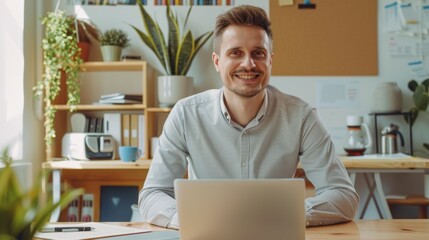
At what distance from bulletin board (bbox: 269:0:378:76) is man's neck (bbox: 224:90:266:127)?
203cm

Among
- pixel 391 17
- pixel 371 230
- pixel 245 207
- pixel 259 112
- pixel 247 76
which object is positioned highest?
pixel 391 17

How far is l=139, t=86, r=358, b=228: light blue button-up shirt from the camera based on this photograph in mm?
1894

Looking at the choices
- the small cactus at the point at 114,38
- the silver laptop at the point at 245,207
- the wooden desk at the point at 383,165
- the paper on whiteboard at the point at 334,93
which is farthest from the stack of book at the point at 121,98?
the silver laptop at the point at 245,207

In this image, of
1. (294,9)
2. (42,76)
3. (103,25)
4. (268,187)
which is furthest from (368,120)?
(268,187)

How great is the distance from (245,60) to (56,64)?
1992 millimetres

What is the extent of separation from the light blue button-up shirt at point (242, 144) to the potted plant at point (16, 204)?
1.31 m

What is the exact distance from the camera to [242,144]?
196 cm

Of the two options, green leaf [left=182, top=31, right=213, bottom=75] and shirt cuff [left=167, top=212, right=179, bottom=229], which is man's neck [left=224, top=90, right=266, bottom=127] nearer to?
shirt cuff [left=167, top=212, right=179, bottom=229]

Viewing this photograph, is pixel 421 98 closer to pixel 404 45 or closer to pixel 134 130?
pixel 404 45

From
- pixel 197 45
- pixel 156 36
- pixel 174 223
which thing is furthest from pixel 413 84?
pixel 174 223

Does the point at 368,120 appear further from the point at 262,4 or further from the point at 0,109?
the point at 0,109

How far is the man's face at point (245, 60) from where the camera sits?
1918 mm

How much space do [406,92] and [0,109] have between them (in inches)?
109

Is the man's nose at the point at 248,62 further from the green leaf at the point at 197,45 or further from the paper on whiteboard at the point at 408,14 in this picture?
the paper on whiteboard at the point at 408,14
